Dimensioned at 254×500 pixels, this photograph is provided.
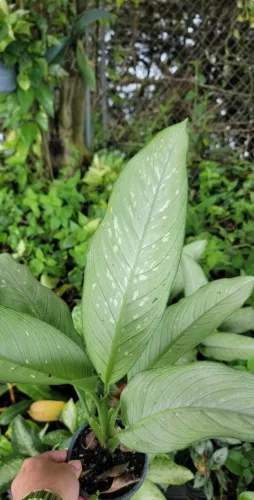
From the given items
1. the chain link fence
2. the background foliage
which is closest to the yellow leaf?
the background foliage

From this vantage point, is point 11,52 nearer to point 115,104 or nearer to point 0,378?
point 115,104

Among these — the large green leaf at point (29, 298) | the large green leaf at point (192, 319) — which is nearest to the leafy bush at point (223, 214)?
the large green leaf at point (192, 319)

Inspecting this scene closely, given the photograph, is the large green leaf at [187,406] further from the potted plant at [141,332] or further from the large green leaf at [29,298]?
the large green leaf at [29,298]

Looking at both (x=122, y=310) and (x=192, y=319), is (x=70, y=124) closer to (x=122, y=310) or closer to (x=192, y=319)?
(x=192, y=319)

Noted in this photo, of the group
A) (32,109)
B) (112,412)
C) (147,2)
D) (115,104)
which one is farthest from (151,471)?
(147,2)

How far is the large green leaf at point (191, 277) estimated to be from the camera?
116 cm

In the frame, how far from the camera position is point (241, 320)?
3.80 feet

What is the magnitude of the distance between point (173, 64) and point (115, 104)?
0.38 m

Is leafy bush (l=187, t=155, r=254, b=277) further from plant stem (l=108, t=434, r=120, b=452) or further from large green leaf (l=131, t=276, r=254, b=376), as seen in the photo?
plant stem (l=108, t=434, r=120, b=452)

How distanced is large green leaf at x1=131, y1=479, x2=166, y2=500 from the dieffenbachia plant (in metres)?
0.26

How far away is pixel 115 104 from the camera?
2432 millimetres

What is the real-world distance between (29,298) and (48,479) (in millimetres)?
321

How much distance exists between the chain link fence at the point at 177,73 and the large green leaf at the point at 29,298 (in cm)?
163

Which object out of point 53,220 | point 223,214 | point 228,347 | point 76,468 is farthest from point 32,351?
point 223,214
